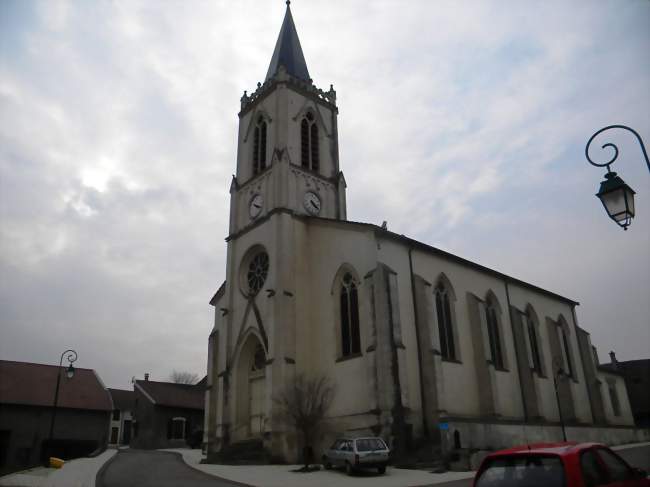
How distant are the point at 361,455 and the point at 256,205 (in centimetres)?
1768

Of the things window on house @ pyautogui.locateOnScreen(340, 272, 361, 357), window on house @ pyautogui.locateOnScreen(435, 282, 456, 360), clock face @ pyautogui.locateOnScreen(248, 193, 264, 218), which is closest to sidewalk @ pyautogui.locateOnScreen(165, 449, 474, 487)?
window on house @ pyautogui.locateOnScreen(340, 272, 361, 357)

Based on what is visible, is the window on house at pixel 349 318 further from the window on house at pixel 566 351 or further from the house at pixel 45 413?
the house at pixel 45 413

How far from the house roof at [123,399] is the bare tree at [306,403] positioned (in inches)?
1452

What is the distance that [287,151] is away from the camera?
3103 cm

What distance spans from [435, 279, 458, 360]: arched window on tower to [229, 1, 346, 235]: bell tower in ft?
25.1

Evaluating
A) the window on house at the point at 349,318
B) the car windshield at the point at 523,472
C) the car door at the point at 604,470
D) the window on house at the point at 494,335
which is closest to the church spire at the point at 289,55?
the window on house at the point at 349,318

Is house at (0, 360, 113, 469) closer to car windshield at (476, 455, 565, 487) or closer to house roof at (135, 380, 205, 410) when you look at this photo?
house roof at (135, 380, 205, 410)

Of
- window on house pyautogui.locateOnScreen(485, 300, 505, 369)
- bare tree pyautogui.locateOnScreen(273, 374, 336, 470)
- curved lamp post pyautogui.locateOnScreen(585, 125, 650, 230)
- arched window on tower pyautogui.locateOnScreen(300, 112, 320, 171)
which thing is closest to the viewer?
curved lamp post pyautogui.locateOnScreen(585, 125, 650, 230)

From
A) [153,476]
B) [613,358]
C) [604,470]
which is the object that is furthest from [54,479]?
[613,358]

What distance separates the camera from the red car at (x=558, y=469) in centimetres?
561

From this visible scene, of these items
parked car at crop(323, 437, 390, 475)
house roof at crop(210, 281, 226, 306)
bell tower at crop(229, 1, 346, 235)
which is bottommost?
parked car at crop(323, 437, 390, 475)

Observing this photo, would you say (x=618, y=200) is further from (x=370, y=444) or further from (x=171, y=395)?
(x=171, y=395)

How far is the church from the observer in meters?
23.8

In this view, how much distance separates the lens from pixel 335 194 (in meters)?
32.9
